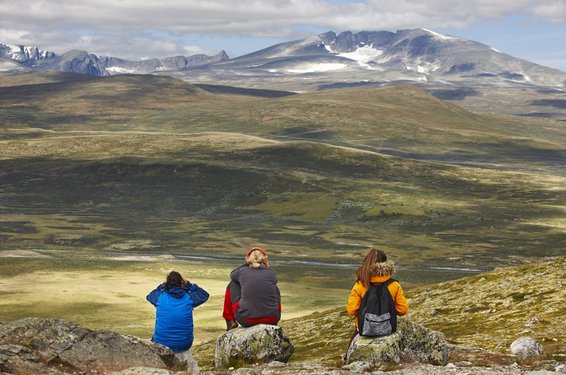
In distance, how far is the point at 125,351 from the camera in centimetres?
2245

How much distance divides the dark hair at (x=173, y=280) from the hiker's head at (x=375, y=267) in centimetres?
507

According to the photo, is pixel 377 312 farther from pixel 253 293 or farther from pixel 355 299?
pixel 253 293

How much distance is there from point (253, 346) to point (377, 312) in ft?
13.9

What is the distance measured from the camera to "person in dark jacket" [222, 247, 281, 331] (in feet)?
74.6

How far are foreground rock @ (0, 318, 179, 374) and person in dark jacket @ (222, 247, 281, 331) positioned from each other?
231 centimetres

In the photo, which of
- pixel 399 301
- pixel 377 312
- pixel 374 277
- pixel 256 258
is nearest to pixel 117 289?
pixel 256 258

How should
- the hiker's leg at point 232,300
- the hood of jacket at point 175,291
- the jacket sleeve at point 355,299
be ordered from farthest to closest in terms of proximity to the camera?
the hiker's leg at point 232,300, the hood of jacket at point 175,291, the jacket sleeve at point 355,299

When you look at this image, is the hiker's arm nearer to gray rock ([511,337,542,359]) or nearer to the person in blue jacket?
the person in blue jacket

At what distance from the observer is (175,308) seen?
22.3 meters

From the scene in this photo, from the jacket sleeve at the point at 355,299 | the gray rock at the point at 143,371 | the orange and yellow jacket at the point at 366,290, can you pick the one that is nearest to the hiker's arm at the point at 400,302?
the orange and yellow jacket at the point at 366,290

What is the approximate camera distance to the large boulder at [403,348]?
2266 cm

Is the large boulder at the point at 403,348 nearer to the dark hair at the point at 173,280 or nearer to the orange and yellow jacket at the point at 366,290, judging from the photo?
the orange and yellow jacket at the point at 366,290

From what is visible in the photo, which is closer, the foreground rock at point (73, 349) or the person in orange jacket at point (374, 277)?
the person in orange jacket at point (374, 277)

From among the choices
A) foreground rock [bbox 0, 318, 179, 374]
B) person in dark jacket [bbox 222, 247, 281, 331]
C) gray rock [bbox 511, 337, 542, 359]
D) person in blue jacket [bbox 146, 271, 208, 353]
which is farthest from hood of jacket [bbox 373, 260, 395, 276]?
gray rock [bbox 511, 337, 542, 359]
